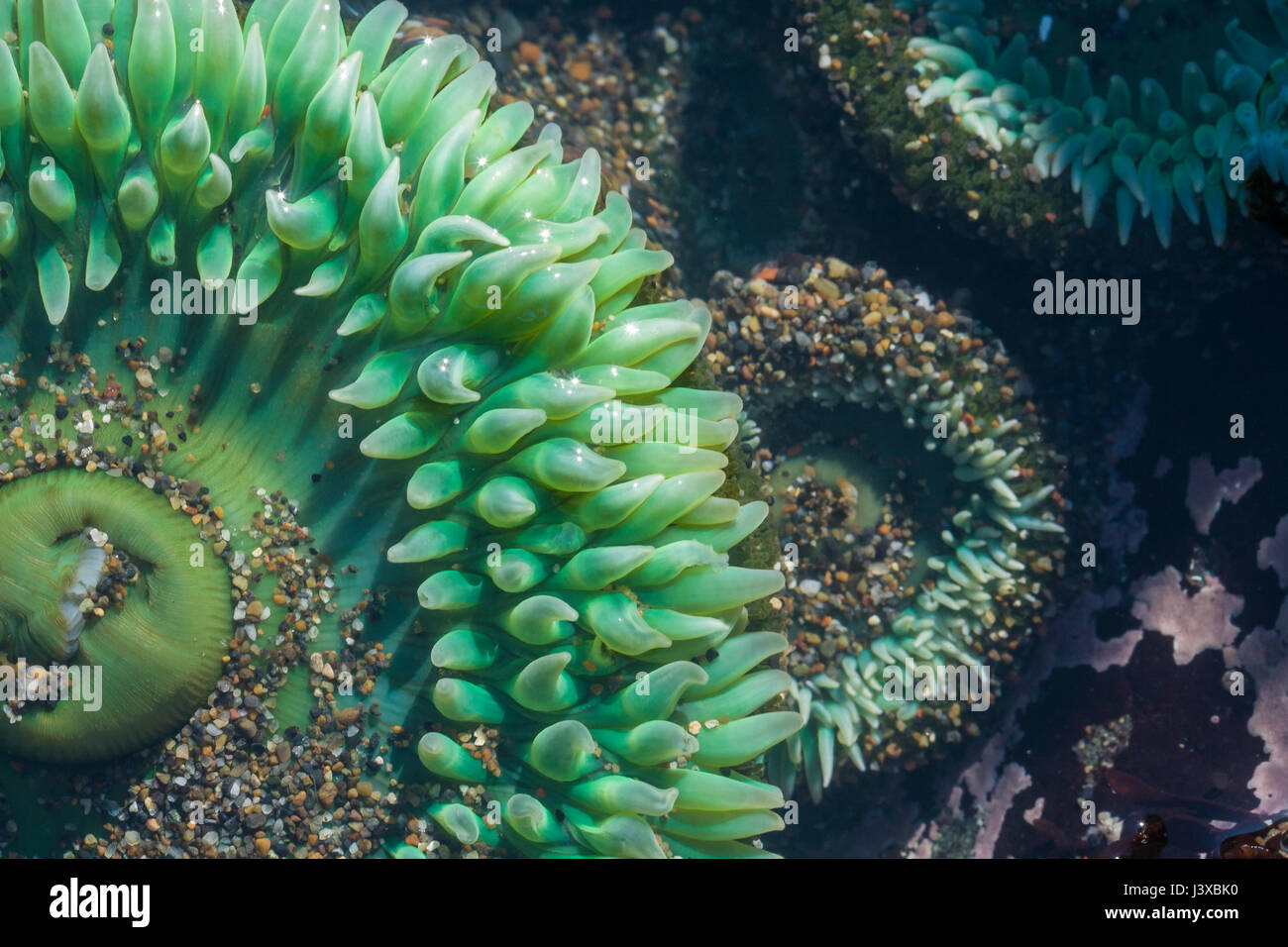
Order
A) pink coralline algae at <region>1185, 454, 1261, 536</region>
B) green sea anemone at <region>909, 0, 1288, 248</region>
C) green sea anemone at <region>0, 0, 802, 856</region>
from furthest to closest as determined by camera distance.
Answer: pink coralline algae at <region>1185, 454, 1261, 536</region> < green sea anemone at <region>909, 0, 1288, 248</region> < green sea anemone at <region>0, 0, 802, 856</region>

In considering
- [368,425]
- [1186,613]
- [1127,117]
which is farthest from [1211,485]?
[368,425]

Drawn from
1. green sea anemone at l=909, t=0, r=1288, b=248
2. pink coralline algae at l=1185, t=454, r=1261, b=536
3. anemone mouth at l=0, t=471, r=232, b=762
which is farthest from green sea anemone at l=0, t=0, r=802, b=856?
pink coralline algae at l=1185, t=454, r=1261, b=536

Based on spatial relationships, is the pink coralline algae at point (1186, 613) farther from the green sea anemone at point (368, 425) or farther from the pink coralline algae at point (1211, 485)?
the green sea anemone at point (368, 425)

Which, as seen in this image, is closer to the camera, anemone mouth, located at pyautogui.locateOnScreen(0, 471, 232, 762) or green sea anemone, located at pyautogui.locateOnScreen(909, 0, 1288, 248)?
anemone mouth, located at pyautogui.locateOnScreen(0, 471, 232, 762)

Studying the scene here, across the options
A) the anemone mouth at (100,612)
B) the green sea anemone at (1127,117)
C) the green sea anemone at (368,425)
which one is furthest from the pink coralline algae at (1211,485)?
the anemone mouth at (100,612)

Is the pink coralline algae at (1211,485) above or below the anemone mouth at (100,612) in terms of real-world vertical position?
above

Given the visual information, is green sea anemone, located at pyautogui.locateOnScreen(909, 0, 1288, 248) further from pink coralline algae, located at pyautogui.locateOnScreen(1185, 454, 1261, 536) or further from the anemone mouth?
the anemone mouth
